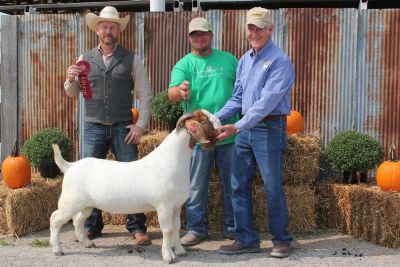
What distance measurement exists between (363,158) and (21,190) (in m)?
4.08

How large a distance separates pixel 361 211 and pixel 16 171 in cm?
410

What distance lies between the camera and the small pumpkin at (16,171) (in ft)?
20.1

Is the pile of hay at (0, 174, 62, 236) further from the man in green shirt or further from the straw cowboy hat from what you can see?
the straw cowboy hat

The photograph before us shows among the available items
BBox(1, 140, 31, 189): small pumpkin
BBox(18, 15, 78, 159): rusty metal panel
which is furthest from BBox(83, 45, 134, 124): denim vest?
BBox(18, 15, 78, 159): rusty metal panel

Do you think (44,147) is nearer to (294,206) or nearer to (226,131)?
(226,131)

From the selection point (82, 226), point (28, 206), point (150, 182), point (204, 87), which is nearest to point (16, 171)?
point (28, 206)

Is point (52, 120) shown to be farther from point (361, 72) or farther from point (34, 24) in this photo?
point (361, 72)

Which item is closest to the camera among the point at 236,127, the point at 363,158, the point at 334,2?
the point at 236,127

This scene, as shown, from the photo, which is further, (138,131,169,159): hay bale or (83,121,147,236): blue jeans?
(138,131,169,159): hay bale

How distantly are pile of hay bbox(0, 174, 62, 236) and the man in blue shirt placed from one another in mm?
2368

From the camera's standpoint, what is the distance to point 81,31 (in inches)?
291

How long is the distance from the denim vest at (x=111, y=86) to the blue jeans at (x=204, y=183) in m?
0.95

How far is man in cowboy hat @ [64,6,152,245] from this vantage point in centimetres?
555

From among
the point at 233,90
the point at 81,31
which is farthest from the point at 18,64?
the point at 233,90
